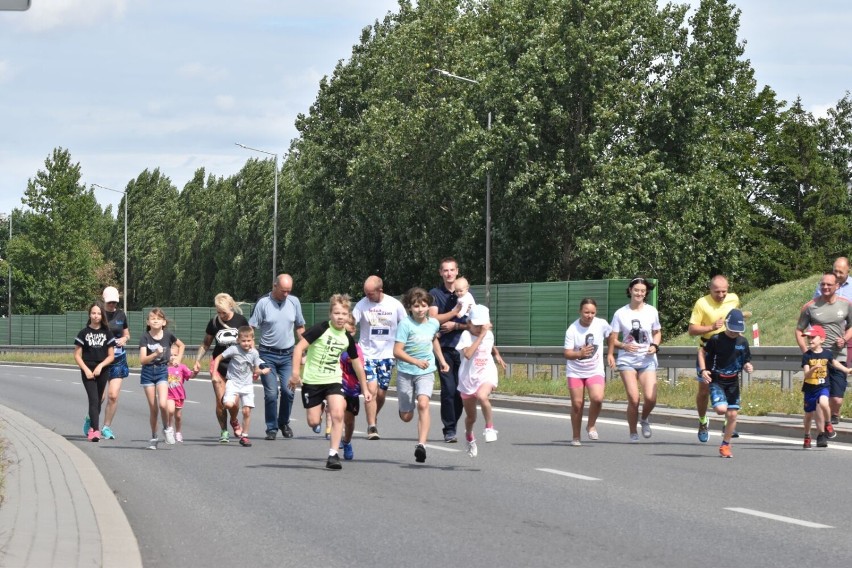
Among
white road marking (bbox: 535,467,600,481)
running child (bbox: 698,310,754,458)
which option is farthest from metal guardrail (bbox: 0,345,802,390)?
white road marking (bbox: 535,467,600,481)

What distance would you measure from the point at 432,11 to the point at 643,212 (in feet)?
60.8

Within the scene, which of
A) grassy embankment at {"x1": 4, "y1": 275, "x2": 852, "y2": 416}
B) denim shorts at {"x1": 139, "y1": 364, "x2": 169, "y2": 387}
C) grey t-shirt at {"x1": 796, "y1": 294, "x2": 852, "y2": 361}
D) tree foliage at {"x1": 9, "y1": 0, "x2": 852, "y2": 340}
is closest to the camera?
grey t-shirt at {"x1": 796, "y1": 294, "x2": 852, "y2": 361}

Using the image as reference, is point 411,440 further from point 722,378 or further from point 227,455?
point 722,378

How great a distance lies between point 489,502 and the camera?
431 inches

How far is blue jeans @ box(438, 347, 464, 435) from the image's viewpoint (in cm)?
1526

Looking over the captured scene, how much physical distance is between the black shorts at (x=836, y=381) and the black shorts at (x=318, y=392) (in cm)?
590

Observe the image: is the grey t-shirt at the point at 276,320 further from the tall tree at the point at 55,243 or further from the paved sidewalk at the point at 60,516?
the tall tree at the point at 55,243

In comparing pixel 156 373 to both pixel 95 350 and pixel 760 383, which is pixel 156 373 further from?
pixel 760 383

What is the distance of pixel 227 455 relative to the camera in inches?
601

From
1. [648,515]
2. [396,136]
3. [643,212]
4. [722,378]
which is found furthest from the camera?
[396,136]

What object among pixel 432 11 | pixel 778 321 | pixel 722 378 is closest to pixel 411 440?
pixel 722 378

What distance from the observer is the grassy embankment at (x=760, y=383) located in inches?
802

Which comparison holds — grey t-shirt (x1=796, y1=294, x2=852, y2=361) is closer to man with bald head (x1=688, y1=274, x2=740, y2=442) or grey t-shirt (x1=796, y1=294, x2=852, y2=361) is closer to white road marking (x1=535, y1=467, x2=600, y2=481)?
man with bald head (x1=688, y1=274, x2=740, y2=442)

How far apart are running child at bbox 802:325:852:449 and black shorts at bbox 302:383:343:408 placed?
17.2ft
